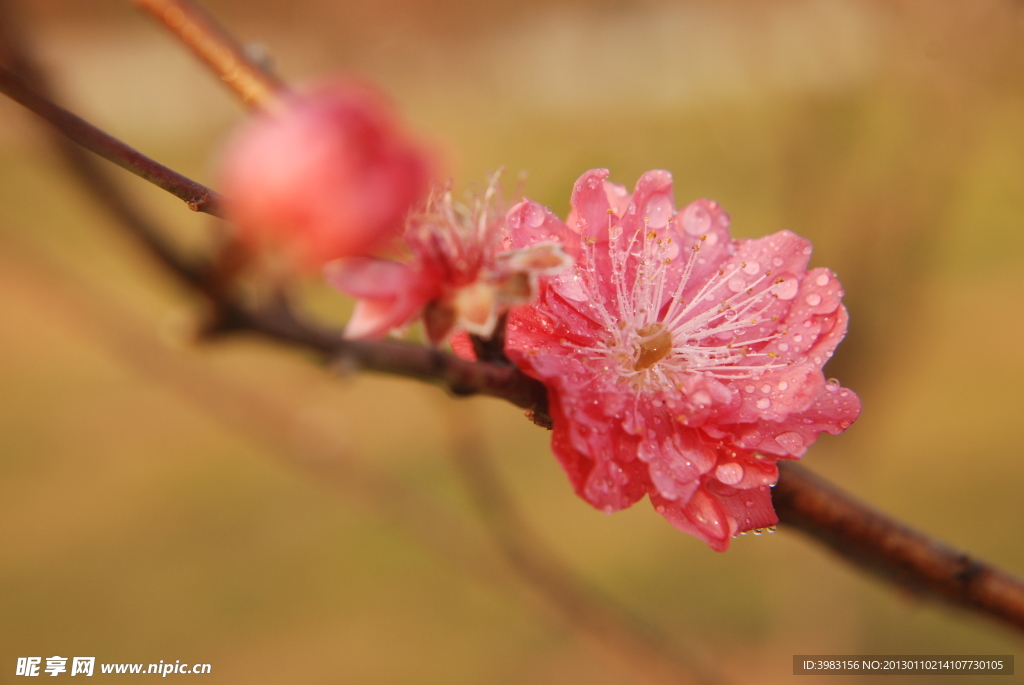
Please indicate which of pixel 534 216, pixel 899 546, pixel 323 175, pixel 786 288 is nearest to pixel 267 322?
pixel 323 175

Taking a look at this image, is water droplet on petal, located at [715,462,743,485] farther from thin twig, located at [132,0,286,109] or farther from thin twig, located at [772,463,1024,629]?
thin twig, located at [132,0,286,109]

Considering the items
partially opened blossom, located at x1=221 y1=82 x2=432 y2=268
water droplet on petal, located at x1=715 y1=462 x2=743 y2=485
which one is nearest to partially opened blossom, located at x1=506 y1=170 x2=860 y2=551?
water droplet on petal, located at x1=715 y1=462 x2=743 y2=485

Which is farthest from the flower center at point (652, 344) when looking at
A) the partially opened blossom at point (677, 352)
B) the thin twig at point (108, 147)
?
the thin twig at point (108, 147)

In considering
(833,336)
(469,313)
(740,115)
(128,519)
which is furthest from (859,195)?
(128,519)

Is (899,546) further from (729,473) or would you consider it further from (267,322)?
(267,322)

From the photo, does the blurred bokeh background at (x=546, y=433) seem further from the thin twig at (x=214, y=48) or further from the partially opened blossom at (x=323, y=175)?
the partially opened blossom at (x=323, y=175)

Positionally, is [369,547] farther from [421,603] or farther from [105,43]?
[105,43]
